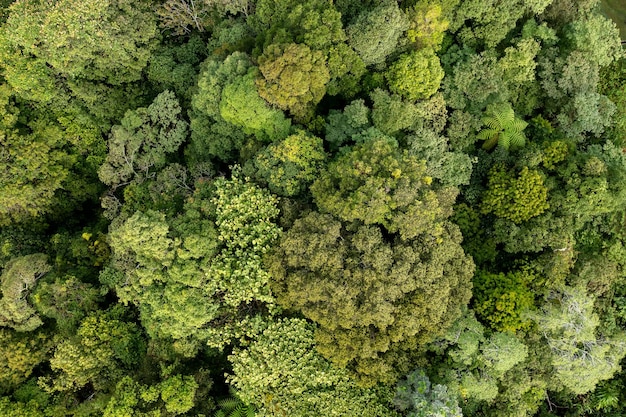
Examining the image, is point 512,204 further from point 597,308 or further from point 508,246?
point 597,308

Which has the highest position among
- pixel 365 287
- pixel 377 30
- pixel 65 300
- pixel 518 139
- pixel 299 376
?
pixel 377 30

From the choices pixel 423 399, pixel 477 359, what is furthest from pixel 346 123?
pixel 423 399

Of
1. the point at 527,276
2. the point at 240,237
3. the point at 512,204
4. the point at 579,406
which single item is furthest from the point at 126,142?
the point at 579,406

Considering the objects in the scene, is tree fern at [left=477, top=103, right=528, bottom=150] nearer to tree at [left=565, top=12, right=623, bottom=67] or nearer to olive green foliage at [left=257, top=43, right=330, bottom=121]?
tree at [left=565, top=12, right=623, bottom=67]

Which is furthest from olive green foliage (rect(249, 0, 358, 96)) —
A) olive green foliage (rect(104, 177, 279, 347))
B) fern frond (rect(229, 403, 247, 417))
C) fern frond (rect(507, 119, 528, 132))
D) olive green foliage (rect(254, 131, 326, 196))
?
fern frond (rect(229, 403, 247, 417))

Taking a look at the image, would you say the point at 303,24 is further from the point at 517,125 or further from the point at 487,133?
the point at 517,125
